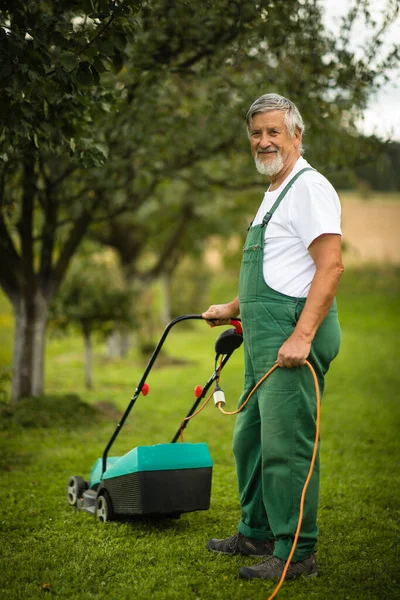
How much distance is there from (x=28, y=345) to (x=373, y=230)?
35.8 meters

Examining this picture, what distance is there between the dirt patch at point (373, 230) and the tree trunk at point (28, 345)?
97.3 ft

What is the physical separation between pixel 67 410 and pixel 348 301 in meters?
28.3

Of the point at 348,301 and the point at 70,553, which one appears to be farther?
the point at 348,301

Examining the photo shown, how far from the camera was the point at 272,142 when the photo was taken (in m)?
3.94

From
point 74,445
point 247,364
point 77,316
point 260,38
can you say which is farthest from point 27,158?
point 77,316

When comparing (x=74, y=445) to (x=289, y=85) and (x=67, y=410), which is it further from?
(x=289, y=85)

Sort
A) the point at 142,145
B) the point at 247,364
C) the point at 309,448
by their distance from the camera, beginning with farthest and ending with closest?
the point at 142,145, the point at 247,364, the point at 309,448

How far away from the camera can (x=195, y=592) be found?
3836mm

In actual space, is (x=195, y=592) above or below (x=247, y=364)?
below

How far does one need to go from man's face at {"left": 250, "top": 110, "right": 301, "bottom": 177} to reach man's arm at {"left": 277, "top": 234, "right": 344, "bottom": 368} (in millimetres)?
552

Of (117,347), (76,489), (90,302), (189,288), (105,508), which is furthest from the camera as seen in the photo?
(189,288)

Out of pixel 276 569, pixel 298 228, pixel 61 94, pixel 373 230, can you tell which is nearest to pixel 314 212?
pixel 298 228

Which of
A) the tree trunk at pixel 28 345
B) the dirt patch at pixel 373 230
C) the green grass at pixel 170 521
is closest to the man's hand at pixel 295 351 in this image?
the green grass at pixel 170 521

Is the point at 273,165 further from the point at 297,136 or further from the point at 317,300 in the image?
the point at 317,300
